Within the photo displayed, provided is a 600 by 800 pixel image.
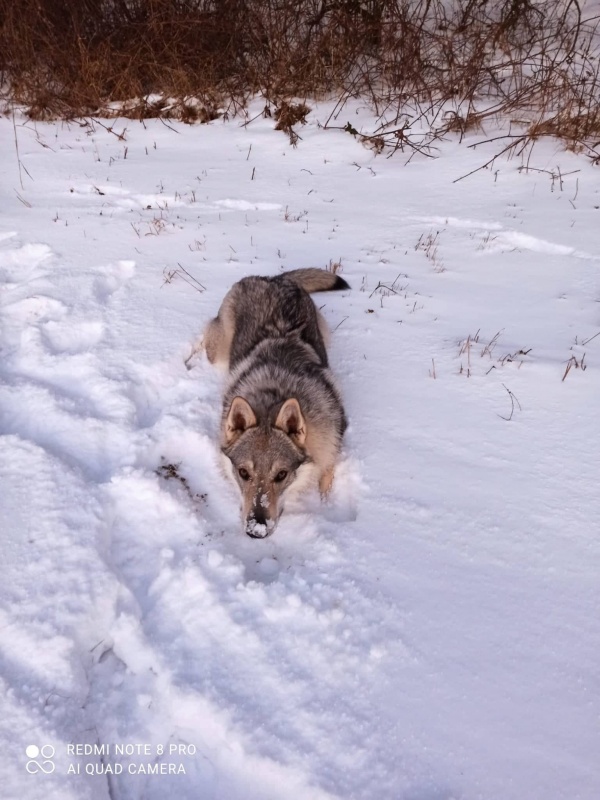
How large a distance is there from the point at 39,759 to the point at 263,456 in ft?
5.60

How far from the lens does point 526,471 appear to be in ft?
11.0

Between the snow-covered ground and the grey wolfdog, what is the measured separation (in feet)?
0.71

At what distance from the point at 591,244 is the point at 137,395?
4800 millimetres

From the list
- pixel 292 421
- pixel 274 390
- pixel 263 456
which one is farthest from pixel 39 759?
pixel 274 390

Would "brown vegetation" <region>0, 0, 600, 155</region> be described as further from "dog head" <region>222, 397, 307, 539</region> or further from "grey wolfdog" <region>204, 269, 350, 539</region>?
"dog head" <region>222, 397, 307, 539</region>

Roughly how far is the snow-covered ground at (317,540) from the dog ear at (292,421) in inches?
17.7

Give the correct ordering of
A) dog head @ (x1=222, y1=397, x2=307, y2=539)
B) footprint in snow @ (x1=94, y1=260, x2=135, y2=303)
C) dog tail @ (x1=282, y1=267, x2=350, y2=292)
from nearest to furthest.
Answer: dog head @ (x1=222, y1=397, x2=307, y2=539) < dog tail @ (x1=282, y1=267, x2=350, y2=292) < footprint in snow @ (x1=94, y1=260, x2=135, y2=303)

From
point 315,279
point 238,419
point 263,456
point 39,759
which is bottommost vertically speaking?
point 39,759

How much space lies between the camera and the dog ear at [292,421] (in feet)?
10.4

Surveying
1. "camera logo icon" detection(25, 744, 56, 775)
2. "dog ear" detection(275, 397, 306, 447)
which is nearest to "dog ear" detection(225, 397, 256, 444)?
"dog ear" detection(275, 397, 306, 447)

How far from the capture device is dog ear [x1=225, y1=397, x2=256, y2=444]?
10.5 feet

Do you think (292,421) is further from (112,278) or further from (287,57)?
(287,57)

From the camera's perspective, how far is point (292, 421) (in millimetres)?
3262

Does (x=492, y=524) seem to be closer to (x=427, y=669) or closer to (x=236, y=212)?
(x=427, y=669)
